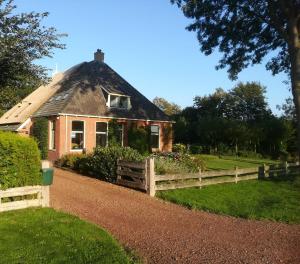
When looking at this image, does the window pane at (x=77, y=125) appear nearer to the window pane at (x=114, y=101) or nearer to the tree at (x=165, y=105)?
the window pane at (x=114, y=101)

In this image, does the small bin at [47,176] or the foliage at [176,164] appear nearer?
the small bin at [47,176]

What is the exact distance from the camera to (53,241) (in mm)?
8266

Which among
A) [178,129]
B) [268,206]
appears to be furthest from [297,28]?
[178,129]

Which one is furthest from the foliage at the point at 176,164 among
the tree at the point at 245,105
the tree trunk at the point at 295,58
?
the tree at the point at 245,105

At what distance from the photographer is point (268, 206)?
13.4 m

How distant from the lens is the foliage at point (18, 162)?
37.3 feet

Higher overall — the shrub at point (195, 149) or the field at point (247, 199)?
the shrub at point (195, 149)

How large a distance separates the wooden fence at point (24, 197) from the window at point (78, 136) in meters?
14.8

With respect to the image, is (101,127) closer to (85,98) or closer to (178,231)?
(85,98)

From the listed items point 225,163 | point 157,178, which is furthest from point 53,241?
point 225,163

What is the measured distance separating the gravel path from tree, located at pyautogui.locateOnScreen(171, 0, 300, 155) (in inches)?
391

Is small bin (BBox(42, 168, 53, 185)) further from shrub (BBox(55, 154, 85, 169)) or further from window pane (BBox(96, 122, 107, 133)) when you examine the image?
window pane (BBox(96, 122, 107, 133))

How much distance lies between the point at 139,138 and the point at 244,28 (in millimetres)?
10871

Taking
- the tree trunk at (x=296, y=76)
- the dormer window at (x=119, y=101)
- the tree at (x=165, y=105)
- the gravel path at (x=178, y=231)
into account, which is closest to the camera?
the gravel path at (x=178, y=231)
